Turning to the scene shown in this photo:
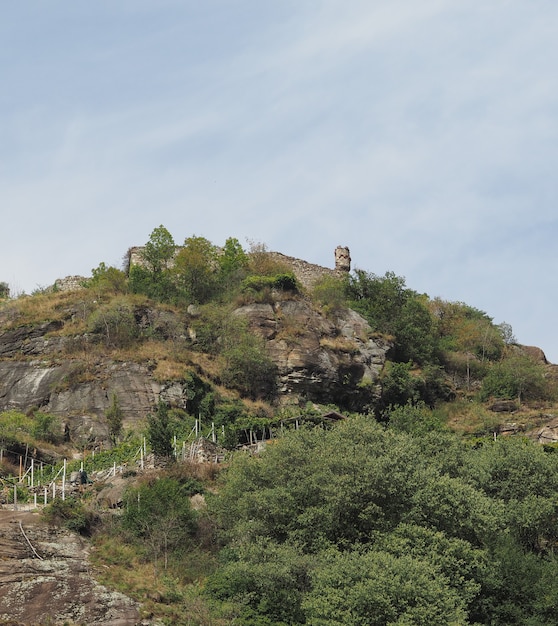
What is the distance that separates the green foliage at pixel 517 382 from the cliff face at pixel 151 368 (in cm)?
667

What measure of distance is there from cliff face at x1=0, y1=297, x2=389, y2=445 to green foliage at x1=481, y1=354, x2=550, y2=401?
6669 millimetres

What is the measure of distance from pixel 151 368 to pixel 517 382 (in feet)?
70.1

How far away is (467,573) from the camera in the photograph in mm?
27359

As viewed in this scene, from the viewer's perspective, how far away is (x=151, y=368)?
4656 centimetres

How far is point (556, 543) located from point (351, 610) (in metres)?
11.3

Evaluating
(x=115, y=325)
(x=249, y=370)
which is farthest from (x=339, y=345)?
(x=115, y=325)

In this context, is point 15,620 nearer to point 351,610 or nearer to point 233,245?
point 351,610

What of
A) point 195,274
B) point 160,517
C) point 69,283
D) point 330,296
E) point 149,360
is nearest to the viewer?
point 160,517

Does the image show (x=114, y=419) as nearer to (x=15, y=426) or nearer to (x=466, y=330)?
(x=15, y=426)

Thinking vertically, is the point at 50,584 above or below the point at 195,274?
below

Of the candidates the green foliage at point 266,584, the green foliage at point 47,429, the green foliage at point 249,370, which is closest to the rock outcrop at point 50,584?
the green foliage at point 266,584

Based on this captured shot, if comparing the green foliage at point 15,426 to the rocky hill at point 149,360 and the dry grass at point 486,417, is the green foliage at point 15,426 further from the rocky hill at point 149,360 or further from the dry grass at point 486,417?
the dry grass at point 486,417

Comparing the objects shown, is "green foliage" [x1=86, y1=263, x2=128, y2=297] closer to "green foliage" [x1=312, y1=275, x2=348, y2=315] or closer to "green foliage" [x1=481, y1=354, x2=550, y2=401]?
"green foliage" [x1=312, y1=275, x2=348, y2=315]

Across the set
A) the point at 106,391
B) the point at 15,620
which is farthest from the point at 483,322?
the point at 15,620
